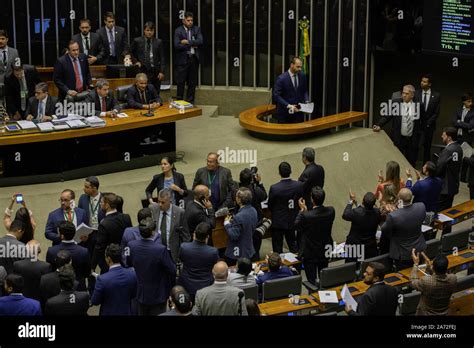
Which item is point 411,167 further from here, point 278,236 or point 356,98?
point 278,236

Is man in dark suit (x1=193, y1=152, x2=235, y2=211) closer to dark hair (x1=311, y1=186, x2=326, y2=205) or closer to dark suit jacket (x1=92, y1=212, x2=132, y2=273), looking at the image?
dark hair (x1=311, y1=186, x2=326, y2=205)

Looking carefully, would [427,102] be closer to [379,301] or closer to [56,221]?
[379,301]

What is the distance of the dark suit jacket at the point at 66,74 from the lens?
43.9 ft

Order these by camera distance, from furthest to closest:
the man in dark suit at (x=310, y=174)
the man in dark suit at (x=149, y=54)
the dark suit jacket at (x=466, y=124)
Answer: the man in dark suit at (x=149, y=54) → the dark suit jacket at (x=466, y=124) → the man in dark suit at (x=310, y=174)

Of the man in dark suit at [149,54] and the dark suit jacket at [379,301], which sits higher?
the man in dark suit at [149,54]

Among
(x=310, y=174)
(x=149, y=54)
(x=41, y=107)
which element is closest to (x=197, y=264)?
(x=310, y=174)

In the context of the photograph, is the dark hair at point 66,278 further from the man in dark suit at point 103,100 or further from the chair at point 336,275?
the man in dark suit at point 103,100

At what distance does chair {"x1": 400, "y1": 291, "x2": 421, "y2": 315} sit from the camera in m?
9.50

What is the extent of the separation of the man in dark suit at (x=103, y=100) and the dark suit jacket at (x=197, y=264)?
13.0 feet

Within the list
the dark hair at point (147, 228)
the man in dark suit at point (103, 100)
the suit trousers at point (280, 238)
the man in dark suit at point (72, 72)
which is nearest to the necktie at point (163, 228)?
the dark hair at point (147, 228)

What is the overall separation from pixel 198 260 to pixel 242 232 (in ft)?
3.99

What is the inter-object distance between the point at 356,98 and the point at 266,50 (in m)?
1.79

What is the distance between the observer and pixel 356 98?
15875 millimetres

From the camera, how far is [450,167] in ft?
41.7
